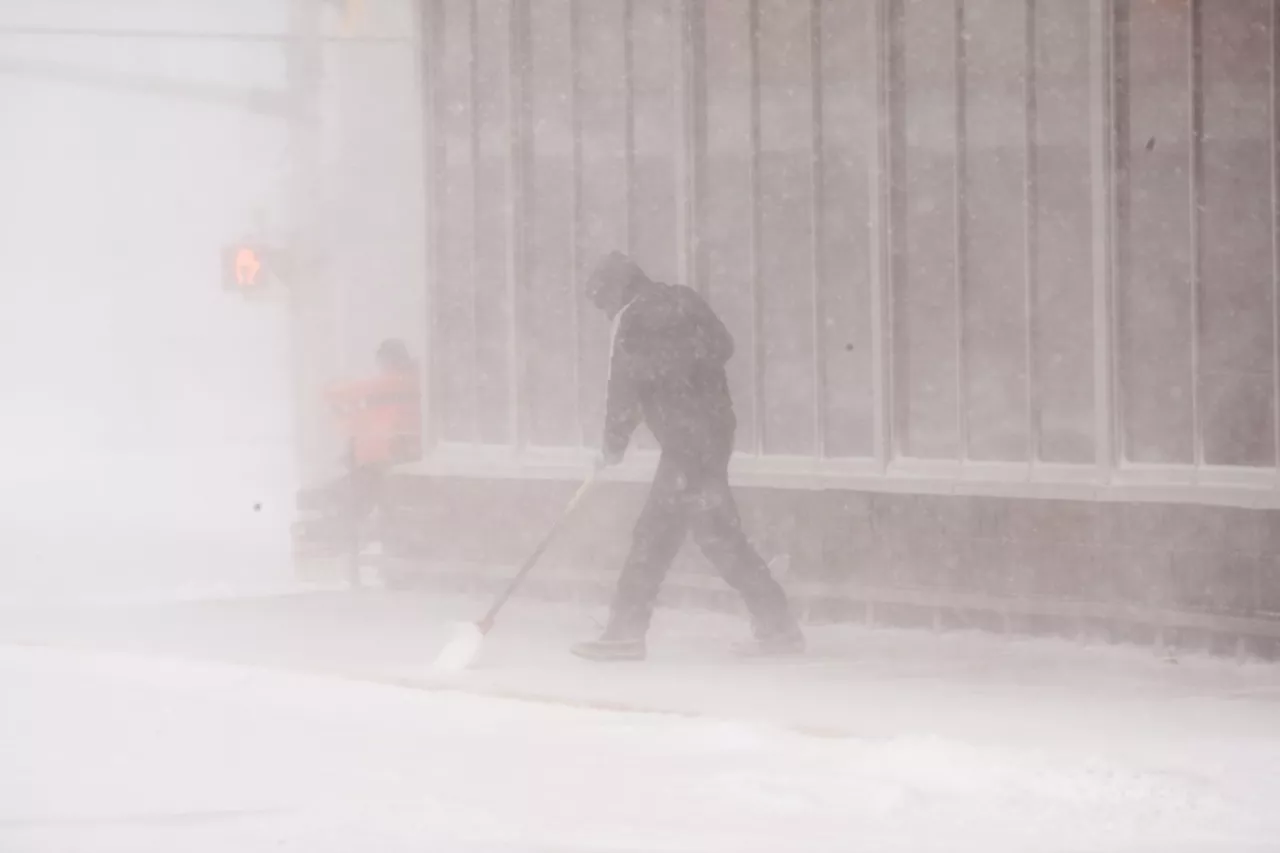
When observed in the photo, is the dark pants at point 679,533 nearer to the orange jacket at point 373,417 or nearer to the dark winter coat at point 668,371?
the dark winter coat at point 668,371

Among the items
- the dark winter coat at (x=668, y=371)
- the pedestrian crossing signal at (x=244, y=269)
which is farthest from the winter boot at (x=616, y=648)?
the pedestrian crossing signal at (x=244, y=269)

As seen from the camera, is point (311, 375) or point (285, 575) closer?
point (285, 575)

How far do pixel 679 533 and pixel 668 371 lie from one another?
82cm

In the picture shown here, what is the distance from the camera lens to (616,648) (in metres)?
11.5

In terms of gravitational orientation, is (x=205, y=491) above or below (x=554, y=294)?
below

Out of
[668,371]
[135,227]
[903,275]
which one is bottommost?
[668,371]

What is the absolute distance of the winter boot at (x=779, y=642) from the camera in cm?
1166

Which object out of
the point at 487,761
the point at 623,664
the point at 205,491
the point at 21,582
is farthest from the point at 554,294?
the point at 205,491

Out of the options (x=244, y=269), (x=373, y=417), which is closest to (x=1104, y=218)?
(x=373, y=417)

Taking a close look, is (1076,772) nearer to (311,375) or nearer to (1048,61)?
(1048,61)

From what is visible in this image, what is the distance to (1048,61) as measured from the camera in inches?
477

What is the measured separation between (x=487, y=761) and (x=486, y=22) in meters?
7.15

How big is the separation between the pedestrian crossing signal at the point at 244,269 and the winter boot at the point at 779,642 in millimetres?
Result: 11211

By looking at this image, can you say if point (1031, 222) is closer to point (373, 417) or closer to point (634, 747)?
point (634, 747)
